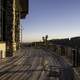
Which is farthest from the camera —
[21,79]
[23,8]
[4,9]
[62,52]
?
[23,8]

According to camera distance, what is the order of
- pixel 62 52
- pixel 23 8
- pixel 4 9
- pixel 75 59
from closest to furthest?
pixel 75 59, pixel 62 52, pixel 4 9, pixel 23 8

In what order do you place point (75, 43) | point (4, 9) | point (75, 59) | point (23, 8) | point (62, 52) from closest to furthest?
point (75, 59)
point (75, 43)
point (62, 52)
point (4, 9)
point (23, 8)

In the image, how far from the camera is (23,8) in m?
91.6

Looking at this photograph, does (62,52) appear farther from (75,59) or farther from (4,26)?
(75,59)

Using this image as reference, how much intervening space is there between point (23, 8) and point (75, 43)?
202 feet

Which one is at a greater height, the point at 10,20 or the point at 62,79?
the point at 10,20

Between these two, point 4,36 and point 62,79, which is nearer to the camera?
point 62,79

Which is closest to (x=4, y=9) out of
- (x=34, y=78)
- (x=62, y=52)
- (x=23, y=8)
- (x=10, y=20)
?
(x=10, y=20)

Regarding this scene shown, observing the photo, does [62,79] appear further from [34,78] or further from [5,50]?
[5,50]

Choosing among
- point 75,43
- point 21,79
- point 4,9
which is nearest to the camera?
point 21,79

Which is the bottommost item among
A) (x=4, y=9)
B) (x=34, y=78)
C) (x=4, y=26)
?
(x=34, y=78)

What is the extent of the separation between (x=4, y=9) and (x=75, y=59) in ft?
81.2

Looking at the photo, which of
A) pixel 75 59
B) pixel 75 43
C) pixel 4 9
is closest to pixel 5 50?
pixel 4 9

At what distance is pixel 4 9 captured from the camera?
1898 inches
